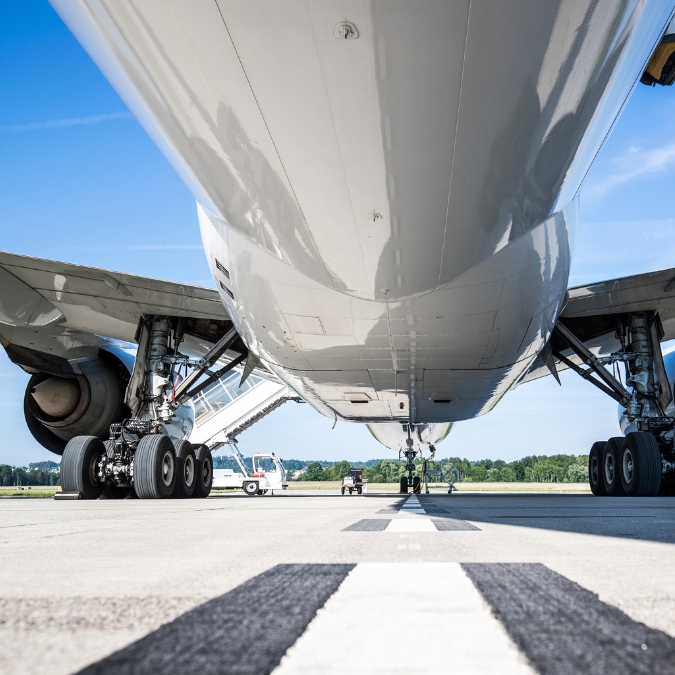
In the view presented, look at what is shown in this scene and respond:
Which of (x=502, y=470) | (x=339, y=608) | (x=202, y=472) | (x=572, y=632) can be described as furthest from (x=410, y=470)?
(x=502, y=470)

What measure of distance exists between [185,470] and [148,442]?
4.30ft

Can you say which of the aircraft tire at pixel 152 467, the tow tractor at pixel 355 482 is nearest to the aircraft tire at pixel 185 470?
the aircraft tire at pixel 152 467

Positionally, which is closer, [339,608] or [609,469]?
[339,608]

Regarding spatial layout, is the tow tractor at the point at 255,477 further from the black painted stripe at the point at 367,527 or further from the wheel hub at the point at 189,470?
the black painted stripe at the point at 367,527

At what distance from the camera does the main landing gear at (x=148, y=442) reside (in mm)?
10625

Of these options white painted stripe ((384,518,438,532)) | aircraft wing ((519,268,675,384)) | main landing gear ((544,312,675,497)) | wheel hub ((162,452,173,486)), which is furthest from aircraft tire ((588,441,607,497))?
white painted stripe ((384,518,438,532))

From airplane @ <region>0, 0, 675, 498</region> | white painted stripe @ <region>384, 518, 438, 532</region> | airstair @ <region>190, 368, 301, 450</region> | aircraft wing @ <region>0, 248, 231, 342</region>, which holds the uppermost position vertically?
airstair @ <region>190, 368, 301, 450</region>

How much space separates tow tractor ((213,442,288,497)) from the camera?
28969mm

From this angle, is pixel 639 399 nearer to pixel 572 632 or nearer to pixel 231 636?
pixel 572 632

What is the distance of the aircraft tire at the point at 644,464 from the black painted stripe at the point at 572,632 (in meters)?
Answer: 10.2

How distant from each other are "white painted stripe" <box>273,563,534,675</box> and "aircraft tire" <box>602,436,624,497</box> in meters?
11.2

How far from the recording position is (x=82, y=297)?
425 inches

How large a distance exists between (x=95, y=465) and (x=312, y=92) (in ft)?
28.8

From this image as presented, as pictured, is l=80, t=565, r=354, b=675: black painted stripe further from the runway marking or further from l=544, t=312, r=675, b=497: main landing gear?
l=544, t=312, r=675, b=497: main landing gear
